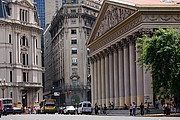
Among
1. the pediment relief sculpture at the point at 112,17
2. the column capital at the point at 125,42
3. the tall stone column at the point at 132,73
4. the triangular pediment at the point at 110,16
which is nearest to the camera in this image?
the tall stone column at the point at 132,73

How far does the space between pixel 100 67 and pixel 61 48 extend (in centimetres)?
5976

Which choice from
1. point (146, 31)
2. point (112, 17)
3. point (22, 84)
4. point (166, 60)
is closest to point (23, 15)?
point (22, 84)

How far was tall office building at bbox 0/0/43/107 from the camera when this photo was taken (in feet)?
407

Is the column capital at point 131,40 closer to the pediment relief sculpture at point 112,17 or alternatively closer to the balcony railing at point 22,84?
the pediment relief sculpture at point 112,17

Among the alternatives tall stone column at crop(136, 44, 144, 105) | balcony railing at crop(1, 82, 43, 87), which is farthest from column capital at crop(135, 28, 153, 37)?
balcony railing at crop(1, 82, 43, 87)

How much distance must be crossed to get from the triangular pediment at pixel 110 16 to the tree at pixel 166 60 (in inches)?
575

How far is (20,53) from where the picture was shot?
12788 cm

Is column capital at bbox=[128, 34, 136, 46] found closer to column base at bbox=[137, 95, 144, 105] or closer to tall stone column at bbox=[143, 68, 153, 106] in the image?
tall stone column at bbox=[143, 68, 153, 106]

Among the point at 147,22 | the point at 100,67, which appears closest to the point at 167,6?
the point at 147,22

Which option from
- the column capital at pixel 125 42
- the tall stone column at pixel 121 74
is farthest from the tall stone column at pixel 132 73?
the tall stone column at pixel 121 74

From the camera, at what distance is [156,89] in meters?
57.5

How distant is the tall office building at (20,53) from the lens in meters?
124

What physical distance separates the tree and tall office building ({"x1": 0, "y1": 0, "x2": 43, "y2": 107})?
67.1m

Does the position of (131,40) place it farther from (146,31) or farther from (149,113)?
(149,113)
